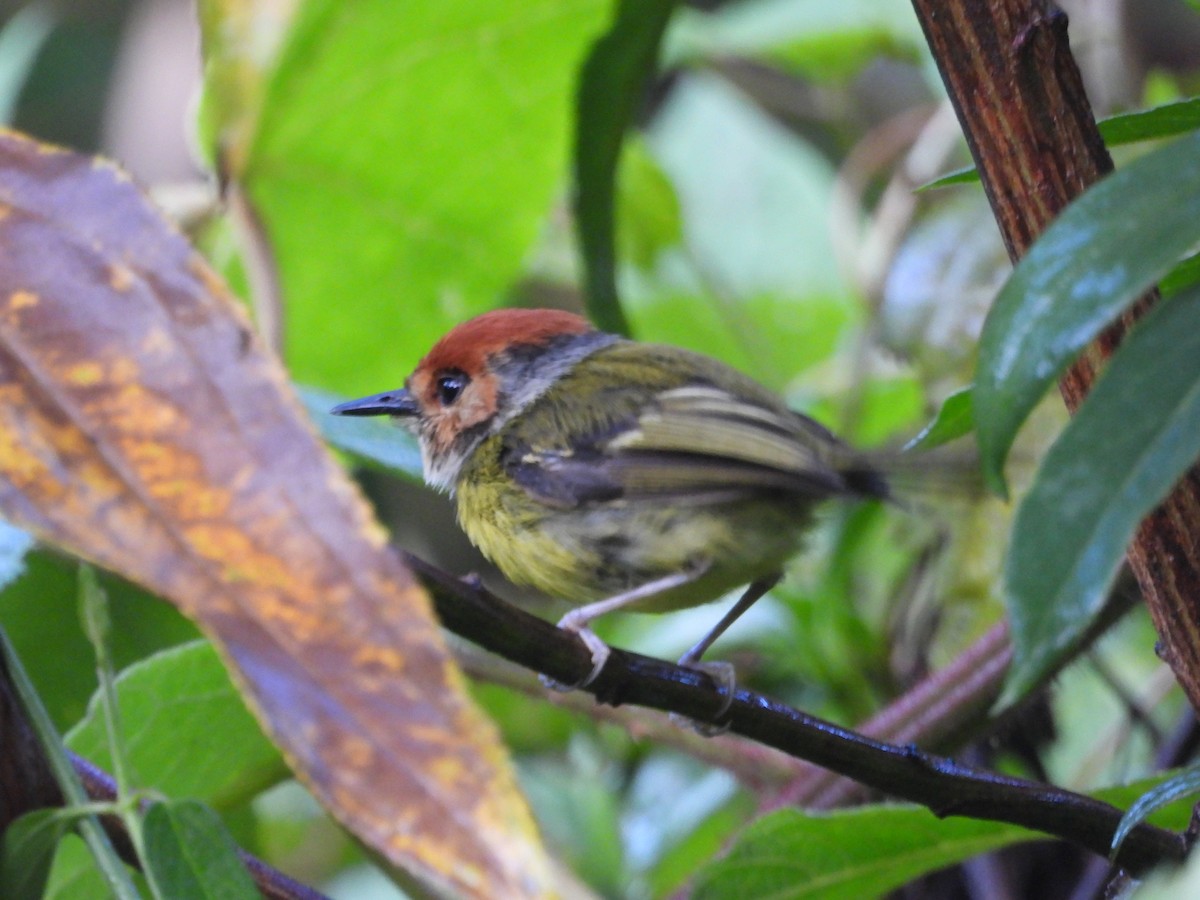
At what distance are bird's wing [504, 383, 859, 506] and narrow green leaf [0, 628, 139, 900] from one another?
→ 102cm

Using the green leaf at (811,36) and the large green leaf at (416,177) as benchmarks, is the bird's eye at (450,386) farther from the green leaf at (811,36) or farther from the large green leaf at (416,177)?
the green leaf at (811,36)

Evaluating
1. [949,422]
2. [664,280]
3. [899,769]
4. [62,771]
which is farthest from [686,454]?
[664,280]

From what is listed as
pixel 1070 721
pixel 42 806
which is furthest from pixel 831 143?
pixel 42 806

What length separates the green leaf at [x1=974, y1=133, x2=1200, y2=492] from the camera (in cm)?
86

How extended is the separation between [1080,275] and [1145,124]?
1.46 ft

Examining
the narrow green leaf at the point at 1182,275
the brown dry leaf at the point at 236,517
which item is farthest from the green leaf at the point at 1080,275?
the brown dry leaf at the point at 236,517

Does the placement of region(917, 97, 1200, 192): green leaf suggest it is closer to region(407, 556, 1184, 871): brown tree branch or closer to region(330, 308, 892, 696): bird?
region(407, 556, 1184, 871): brown tree branch

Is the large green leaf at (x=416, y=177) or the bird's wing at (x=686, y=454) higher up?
the large green leaf at (x=416, y=177)

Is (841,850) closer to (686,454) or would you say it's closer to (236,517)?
(686,454)

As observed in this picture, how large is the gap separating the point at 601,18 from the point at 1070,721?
1.82m

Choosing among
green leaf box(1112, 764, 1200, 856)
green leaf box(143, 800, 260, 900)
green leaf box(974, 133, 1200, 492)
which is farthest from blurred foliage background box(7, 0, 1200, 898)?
green leaf box(974, 133, 1200, 492)

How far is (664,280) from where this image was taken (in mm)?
3932

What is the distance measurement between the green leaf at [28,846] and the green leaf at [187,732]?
0.46 m

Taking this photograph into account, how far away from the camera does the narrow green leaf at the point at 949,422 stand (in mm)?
1308
